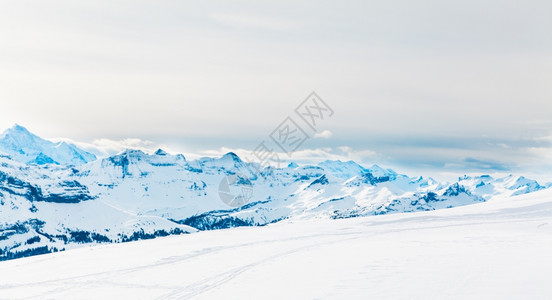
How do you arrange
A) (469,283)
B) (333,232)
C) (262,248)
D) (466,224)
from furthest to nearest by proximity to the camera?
1. (466,224)
2. (333,232)
3. (262,248)
4. (469,283)

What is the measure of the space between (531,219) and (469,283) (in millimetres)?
42886

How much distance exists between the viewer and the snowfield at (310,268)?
2630 cm

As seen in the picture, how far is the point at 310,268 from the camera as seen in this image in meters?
33.2

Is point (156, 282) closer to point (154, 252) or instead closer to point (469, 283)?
point (154, 252)

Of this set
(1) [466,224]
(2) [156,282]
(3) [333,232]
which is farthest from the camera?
(1) [466,224]

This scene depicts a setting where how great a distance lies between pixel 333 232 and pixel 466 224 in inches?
672

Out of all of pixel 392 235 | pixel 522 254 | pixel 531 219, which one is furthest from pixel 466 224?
pixel 522 254

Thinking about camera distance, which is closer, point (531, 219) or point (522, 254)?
point (522, 254)

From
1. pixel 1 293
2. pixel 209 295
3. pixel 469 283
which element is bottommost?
pixel 469 283

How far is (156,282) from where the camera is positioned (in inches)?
1198

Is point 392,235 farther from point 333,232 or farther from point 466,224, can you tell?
point 466,224

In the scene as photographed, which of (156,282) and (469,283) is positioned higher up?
(156,282)

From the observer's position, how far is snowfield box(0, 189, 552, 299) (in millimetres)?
26297

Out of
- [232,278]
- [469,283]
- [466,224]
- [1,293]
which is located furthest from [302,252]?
[466,224]
